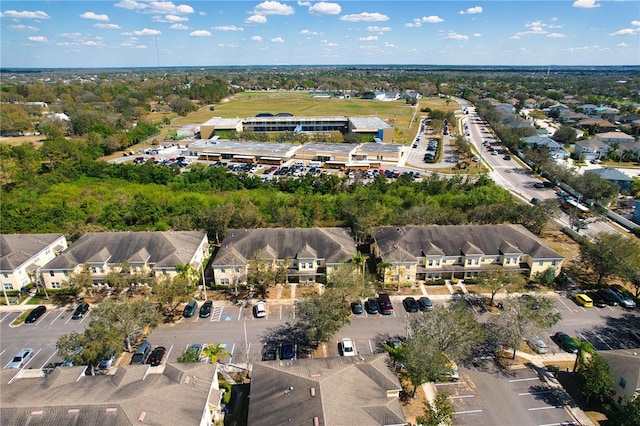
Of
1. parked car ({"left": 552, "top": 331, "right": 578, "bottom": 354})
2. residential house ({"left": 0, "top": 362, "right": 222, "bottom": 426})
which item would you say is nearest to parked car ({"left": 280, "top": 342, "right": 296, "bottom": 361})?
residential house ({"left": 0, "top": 362, "right": 222, "bottom": 426})

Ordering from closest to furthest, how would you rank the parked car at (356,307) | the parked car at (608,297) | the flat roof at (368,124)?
the parked car at (356,307) < the parked car at (608,297) < the flat roof at (368,124)

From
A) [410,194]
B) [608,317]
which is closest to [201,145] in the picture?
[410,194]

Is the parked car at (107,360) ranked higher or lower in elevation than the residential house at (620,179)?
lower

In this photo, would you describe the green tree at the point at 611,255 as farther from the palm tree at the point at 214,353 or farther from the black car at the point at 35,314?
the black car at the point at 35,314

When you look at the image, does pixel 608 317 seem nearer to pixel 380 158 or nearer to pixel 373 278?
pixel 373 278

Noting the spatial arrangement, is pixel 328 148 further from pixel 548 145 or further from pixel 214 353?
pixel 214 353

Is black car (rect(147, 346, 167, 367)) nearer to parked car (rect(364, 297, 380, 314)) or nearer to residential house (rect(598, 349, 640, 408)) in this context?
parked car (rect(364, 297, 380, 314))

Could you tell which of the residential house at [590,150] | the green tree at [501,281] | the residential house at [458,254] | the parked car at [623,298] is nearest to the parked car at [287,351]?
the residential house at [458,254]
